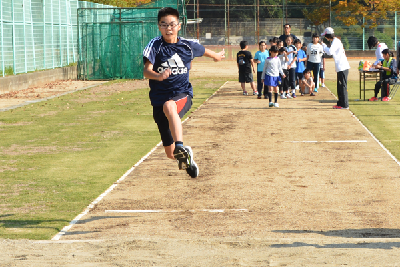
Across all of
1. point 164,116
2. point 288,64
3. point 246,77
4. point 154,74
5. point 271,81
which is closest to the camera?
point 154,74

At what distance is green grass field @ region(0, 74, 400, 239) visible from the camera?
676 cm

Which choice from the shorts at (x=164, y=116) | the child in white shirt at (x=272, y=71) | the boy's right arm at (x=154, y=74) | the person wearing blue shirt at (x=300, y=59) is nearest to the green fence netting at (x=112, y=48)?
the person wearing blue shirt at (x=300, y=59)

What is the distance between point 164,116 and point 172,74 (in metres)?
0.54

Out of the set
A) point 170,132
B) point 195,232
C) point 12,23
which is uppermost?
point 12,23

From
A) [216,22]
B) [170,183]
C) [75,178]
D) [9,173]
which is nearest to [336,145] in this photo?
[170,183]

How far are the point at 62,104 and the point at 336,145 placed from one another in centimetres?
1026

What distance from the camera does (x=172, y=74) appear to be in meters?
6.14

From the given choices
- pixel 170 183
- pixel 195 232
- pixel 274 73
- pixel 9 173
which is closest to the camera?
pixel 195 232

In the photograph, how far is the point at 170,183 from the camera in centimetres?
804

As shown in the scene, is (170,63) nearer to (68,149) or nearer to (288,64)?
(68,149)

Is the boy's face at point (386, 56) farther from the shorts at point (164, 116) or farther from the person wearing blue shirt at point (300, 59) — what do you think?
the shorts at point (164, 116)

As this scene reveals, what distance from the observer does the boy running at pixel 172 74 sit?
5.95 m

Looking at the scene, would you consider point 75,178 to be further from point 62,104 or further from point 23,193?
point 62,104

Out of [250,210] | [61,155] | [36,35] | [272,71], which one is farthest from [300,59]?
[250,210]
